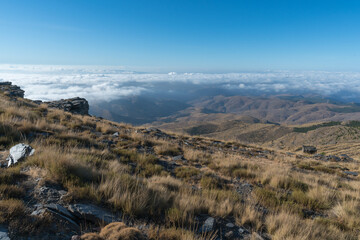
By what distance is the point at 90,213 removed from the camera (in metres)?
2.93

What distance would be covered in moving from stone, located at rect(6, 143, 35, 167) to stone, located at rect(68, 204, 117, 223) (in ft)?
8.88

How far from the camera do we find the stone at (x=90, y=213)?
114 inches

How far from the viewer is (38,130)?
7.77m

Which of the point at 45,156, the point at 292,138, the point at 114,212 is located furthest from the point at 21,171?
the point at 292,138

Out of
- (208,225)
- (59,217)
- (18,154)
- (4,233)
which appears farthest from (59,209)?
(18,154)

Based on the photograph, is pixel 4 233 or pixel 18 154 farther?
pixel 18 154

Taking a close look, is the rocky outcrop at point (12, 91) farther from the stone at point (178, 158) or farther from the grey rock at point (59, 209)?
the grey rock at point (59, 209)

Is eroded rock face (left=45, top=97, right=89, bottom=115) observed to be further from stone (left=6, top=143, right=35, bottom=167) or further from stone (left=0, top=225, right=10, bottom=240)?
stone (left=0, top=225, right=10, bottom=240)

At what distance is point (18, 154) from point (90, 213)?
3.37 m

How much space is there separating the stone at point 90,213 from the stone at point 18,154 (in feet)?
8.88

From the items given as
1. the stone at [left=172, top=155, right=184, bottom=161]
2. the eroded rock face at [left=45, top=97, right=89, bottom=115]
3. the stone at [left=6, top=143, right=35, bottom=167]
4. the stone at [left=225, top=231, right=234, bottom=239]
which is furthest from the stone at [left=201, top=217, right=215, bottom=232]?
the eroded rock face at [left=45, top=97, right=89, bottom=115]

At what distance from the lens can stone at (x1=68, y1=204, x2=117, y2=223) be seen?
289 centimetres

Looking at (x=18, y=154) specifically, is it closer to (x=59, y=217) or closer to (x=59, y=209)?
(x=59, y=209)

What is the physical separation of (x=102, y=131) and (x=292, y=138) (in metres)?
117
